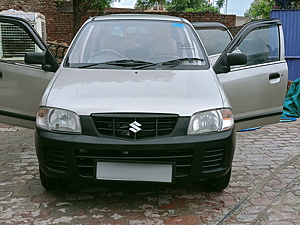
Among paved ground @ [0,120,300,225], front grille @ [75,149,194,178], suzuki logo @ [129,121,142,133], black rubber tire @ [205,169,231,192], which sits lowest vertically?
paved ground @ [0,120,300,225]

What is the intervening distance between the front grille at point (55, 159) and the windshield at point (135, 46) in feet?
3.48

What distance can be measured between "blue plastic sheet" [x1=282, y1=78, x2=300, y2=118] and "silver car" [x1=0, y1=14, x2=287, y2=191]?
142 inches

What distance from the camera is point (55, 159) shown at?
3.17 meters

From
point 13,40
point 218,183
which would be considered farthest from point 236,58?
point 13,40

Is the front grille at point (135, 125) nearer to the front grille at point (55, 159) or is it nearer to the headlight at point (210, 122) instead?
the headlight at point (210, 122)

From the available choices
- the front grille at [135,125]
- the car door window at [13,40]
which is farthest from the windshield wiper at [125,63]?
the car door window at [13,40]

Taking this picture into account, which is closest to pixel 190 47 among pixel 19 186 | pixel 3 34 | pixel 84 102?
pixel 84 102

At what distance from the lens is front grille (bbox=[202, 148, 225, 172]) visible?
3152 millimetres

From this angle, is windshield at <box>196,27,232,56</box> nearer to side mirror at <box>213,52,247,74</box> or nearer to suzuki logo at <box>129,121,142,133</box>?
side mirror at <box>213,52,247,74</box>

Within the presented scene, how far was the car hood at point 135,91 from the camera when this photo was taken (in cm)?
311

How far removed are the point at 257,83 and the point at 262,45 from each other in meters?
0.89

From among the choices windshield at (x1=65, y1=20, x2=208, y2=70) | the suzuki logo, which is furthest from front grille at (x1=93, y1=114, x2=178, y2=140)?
windshield at (x1=65, y1=20, x2=208, y2=70)

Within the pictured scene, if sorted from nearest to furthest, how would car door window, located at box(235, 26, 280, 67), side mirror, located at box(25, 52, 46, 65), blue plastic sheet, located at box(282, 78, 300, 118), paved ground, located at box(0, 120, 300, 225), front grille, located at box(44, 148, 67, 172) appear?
front grille, located at box(44, 148, 67, 172), paved ground, located at box(0, 120, 300, 225), side mirror, located at box(25, 52, 46, 65), car door window, located at box(235, 26, 280, 67), blue plastic sheet, located at box(282, 78, 300, 118)

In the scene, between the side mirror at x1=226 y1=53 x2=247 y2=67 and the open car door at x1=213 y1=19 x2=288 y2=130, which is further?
the open car door at x1=213 y1=19 x2=288 y2=130
